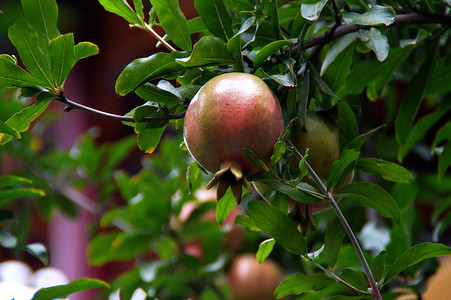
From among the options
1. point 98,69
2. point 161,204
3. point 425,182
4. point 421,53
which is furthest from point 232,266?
point 98,69

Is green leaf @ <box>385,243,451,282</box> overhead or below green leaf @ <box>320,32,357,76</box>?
below

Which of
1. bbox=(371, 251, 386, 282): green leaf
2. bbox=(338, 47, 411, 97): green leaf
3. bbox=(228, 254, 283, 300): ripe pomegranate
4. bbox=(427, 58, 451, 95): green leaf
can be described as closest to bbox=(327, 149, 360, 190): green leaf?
bbox=(371, 251, 386, 282): green leaf

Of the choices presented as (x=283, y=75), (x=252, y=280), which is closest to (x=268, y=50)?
(x=283, y=75)

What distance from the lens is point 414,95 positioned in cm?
77

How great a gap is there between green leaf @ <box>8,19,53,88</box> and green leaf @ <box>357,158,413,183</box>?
1.14 ft

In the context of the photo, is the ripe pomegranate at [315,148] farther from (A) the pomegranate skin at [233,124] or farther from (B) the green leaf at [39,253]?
(B) the green leaf at [39,253]

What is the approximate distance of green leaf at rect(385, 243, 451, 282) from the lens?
55 cm

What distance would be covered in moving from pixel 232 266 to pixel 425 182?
0.54 m

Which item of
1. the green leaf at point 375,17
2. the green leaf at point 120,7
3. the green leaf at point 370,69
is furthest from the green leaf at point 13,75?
the green leaf at point 370,69

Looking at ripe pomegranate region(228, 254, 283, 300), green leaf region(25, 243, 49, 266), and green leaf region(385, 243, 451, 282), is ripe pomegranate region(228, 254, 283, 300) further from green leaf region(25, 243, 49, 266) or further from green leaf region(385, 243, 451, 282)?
green leaf region(385, 243, 451, 282)

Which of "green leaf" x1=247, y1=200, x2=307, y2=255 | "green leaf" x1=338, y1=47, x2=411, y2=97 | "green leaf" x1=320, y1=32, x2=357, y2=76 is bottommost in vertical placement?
"green leaf" x1=338, y1=47, x2=411, y2=97

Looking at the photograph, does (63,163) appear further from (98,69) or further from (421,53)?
(98,69)

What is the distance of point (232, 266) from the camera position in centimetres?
133

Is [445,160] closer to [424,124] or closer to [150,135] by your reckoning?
[424,124]
